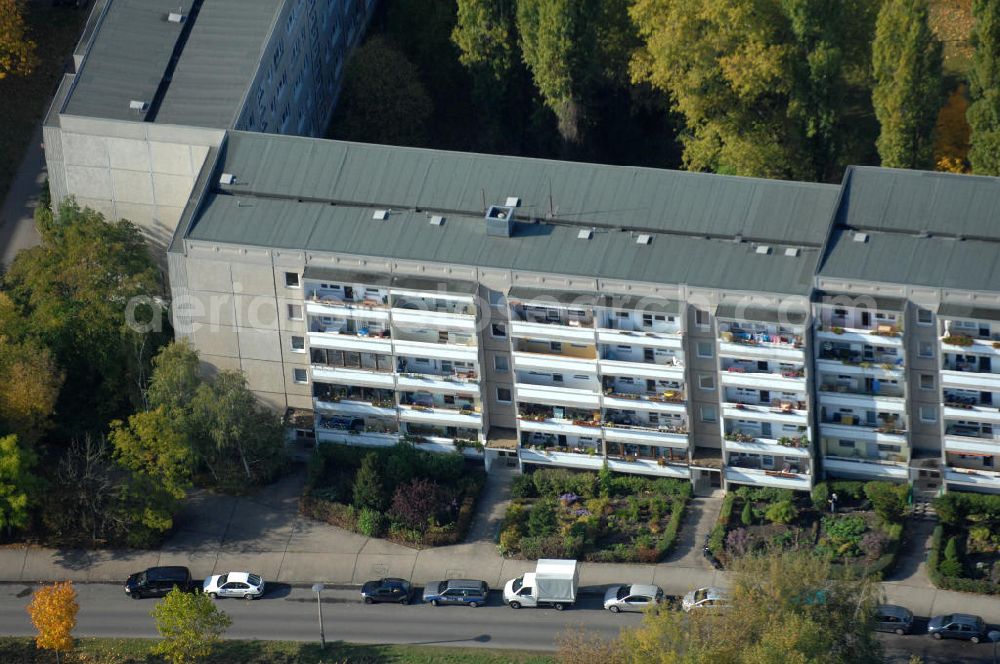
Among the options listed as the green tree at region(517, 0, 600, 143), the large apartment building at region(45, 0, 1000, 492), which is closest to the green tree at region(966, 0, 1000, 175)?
the large apartment building at region(45, 0, 1000, 492)

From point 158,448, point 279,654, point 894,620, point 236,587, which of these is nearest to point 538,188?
point 158,448

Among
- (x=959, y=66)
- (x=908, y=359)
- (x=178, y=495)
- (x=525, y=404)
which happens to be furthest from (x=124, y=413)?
(x=959, y=66)

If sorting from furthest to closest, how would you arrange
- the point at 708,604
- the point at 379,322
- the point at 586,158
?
1. the point at 586,158
2. the point at 379,322
3. the point at 708,604

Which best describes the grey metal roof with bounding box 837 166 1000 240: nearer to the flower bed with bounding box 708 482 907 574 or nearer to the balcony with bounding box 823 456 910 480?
the balcony with bounding box 823 456 910 480

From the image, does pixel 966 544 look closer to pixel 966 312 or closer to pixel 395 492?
pixel 966 312

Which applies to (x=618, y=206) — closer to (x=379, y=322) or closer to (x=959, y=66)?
(x=379, y=322)

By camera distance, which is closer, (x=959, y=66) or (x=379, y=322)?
(x=379, y=322)

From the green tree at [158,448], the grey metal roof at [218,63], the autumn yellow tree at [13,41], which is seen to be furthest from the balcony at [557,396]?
the autumn yellow tree at [13,41]
